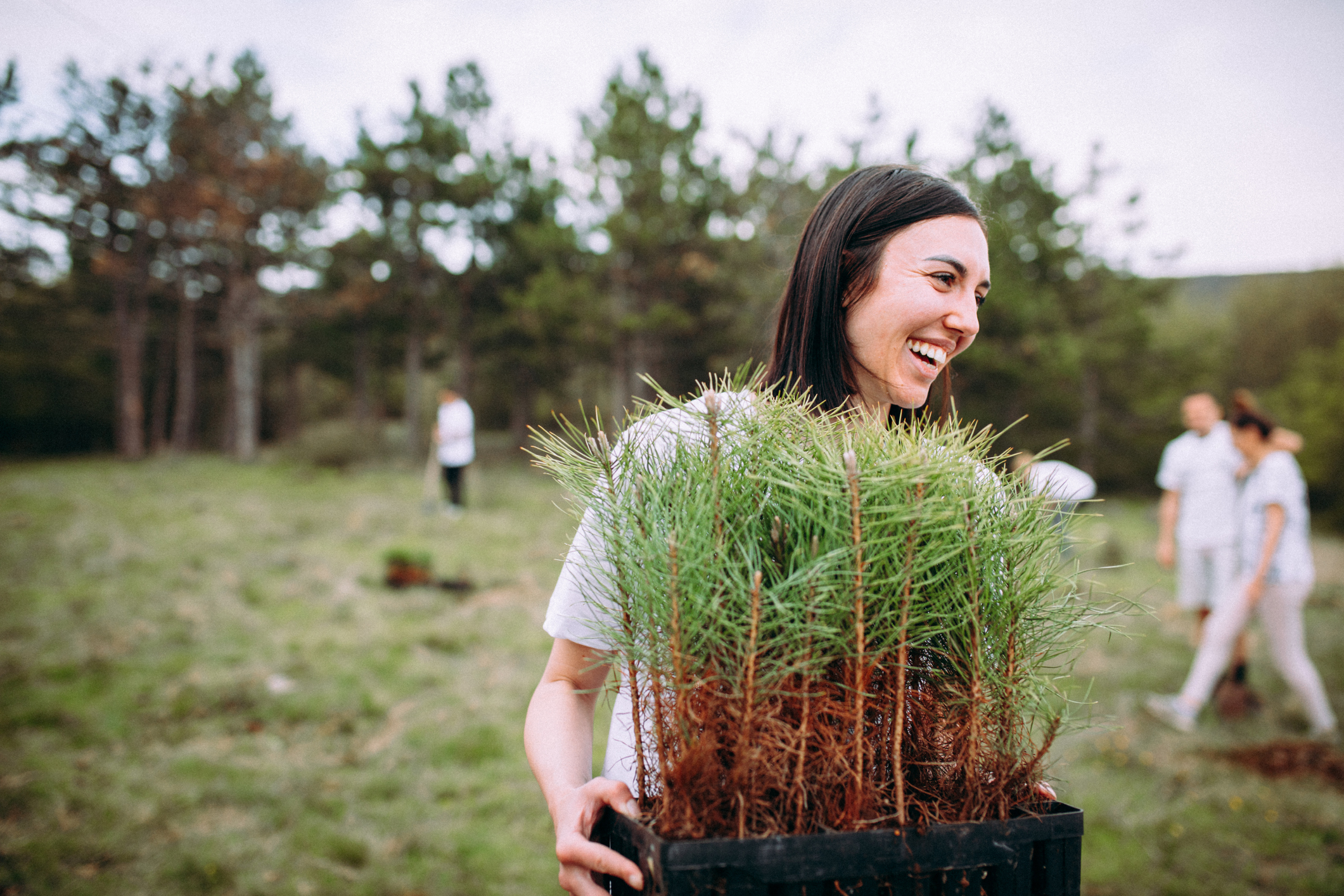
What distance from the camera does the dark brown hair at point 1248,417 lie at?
14.9 feet

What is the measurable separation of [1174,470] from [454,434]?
8.95 metres

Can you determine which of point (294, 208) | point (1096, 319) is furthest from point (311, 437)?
point (1096, 319)

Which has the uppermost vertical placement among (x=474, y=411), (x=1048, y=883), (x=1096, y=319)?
(x=1096, y=319)

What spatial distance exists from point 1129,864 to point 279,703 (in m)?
5.14

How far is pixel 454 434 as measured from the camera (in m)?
10.6

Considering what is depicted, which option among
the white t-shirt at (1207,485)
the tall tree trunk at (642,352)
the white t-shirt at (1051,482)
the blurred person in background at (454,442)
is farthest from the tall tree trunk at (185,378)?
the white t-shirt at (1051,482)

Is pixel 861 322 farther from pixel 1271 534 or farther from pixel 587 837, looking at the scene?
pixel 1271 534

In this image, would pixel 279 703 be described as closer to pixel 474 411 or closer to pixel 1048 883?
pixel 1048 883

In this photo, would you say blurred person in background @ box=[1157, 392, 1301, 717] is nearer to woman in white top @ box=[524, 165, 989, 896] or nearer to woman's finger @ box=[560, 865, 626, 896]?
woman in white top @ box=[524, 165, 989, 896]

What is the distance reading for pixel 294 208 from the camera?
770 inches

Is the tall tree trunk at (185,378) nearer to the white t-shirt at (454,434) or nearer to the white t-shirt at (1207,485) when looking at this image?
the white t-shirt at (454,434)

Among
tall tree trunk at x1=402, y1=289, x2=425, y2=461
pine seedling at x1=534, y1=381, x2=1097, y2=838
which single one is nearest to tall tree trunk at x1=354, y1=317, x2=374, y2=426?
tall tree trunk at x1=402, y1=289, x2=425, y2=461

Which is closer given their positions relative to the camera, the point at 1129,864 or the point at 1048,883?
the point at 1048,883

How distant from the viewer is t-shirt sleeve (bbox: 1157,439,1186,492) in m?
5.45
